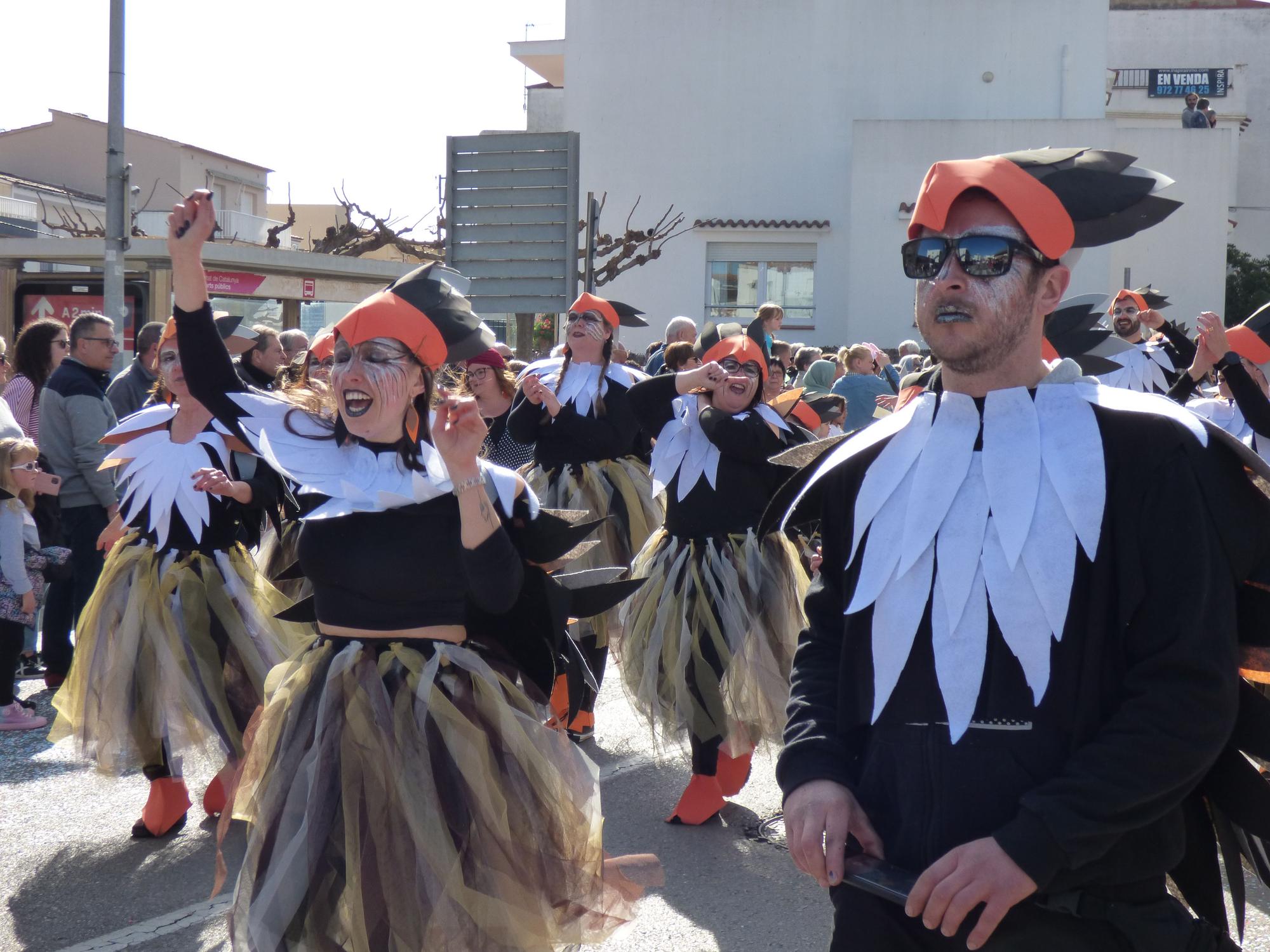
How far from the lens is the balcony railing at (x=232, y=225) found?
29.7 metres

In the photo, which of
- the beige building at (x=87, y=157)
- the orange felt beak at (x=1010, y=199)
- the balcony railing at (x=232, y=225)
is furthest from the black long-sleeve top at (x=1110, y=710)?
the beige building at (x=87, y=157)

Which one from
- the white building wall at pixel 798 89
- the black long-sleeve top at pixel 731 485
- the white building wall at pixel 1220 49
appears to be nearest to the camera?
the black long-sleeve top at pixel 731 485

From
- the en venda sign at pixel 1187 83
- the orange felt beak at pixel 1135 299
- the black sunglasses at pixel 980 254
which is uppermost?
the en venda sign at pixel 1187 83

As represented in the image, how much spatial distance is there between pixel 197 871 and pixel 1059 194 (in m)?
4.16

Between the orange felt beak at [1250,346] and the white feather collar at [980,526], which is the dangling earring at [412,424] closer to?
the white feather collar at [980,526]

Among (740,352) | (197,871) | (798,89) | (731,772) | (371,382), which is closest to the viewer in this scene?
(371,382)

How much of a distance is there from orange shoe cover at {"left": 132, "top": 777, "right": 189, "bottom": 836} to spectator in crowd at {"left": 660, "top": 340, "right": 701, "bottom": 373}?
4.10 m

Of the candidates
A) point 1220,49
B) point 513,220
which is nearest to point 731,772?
point 513,220

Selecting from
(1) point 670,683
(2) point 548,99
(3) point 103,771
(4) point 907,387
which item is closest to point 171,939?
(3) point 103,771

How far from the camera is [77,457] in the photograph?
7812 millimetres

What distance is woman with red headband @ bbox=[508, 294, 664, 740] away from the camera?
716 cm

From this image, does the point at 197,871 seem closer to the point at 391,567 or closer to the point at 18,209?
the point at 391,567

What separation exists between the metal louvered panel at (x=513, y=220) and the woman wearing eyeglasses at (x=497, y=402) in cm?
355

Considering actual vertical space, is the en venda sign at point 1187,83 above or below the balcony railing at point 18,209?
above
